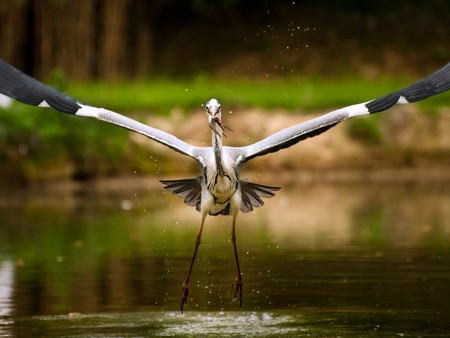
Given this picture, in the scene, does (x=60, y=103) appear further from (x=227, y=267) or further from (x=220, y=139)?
(x=227, y=267)

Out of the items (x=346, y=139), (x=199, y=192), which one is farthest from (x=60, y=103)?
(x=346, y=139)

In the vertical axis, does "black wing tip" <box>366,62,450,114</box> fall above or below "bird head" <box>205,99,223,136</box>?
above

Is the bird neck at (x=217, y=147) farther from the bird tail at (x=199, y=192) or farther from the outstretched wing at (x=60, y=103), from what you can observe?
the bird tail at (x=199, y=192)

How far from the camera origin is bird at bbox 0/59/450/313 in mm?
10625

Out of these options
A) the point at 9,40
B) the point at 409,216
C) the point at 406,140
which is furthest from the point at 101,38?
the point at 409,216

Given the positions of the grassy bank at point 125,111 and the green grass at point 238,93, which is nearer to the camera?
the grassy bank at point 125,111

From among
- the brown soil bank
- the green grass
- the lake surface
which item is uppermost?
the green grass

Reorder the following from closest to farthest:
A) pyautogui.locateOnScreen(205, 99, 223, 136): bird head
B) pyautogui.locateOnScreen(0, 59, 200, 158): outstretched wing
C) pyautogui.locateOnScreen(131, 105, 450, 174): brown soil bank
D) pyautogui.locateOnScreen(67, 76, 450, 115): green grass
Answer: pyautogui.locateOnScreen(205, 99, 223, 136): bird head < pyautogui.locateOnScreen(0, 59, 200, 158): outstretched wing < pyautogui.locateOnScreen(131, 105, 450, 174): brown soil bank < pyautogui.locateOnScreen(67, 76, 450, 115): green grass

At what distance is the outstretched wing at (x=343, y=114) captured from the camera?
1064 cm

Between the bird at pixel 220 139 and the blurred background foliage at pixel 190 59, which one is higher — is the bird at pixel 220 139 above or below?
below

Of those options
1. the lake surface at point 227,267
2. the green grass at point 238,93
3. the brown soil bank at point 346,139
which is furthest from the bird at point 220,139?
the green grass at point 238,93

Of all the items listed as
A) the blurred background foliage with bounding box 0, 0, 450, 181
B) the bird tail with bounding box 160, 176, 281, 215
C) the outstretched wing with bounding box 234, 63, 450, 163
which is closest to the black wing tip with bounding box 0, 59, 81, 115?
the bird tail with bounding box 160, 176, 281, 215

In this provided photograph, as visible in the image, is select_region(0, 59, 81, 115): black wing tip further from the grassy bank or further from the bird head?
the grassy bank

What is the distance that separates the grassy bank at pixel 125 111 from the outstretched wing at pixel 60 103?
1060 cm
